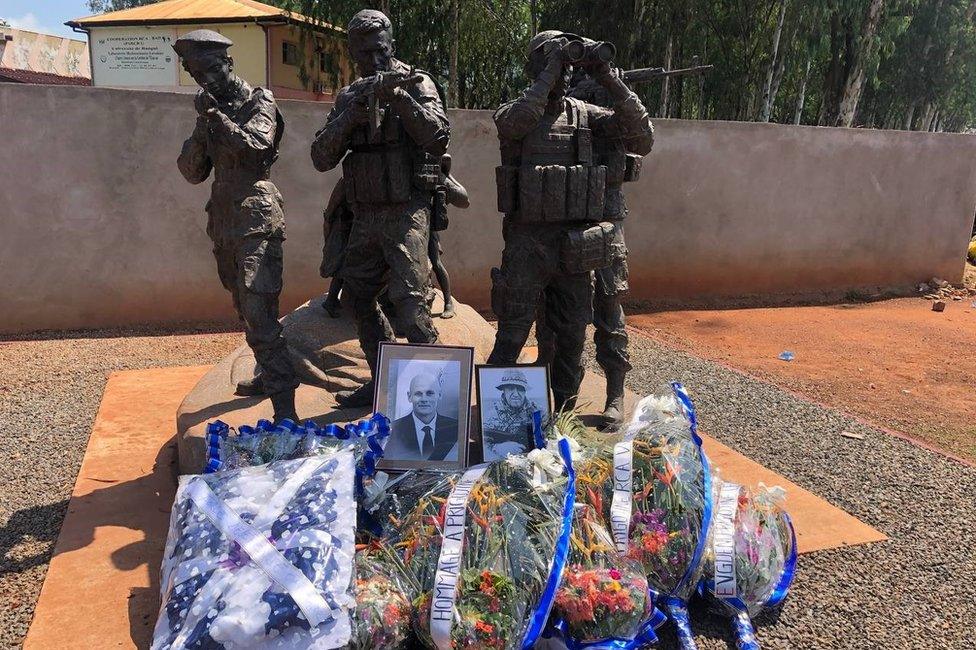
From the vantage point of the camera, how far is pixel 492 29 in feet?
58.2

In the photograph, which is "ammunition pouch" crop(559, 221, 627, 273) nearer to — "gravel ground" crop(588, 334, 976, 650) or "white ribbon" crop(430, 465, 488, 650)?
"gravel ground" crop(588, 334, 976, 650)

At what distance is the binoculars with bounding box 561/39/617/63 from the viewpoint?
3.79 m

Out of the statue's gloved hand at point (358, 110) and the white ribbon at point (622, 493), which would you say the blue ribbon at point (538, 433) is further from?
the statue's gloved hand at point (358, 110)

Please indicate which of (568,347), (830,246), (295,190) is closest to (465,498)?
(568,347)

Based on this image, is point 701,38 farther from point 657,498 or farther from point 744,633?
point 744,633

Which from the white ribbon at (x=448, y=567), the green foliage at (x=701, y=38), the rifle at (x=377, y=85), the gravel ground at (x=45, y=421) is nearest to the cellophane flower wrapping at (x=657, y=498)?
the white ribbon at (x=448, y=567)

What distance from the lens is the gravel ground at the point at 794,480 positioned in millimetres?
3137

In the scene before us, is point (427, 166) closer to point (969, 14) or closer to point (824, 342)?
point (824, 342)

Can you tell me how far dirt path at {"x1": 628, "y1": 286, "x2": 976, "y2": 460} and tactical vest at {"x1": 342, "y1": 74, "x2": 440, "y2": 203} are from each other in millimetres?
4268

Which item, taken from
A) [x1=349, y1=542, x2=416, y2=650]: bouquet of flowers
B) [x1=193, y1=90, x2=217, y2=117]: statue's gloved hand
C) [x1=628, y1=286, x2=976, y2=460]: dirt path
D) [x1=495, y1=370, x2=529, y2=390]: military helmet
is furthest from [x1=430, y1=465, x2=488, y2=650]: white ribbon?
[x1=628, y1=286, x2=976, y2=460]: dirt path

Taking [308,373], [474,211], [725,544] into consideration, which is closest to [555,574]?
[725,544]

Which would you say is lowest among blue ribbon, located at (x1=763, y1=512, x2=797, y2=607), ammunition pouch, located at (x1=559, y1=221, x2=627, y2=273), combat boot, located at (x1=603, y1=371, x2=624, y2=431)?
blue ribbon, located at (x1=763, y1=512, x2=797, y2=607)

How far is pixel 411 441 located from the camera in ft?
12.6

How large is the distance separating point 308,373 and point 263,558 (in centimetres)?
307
